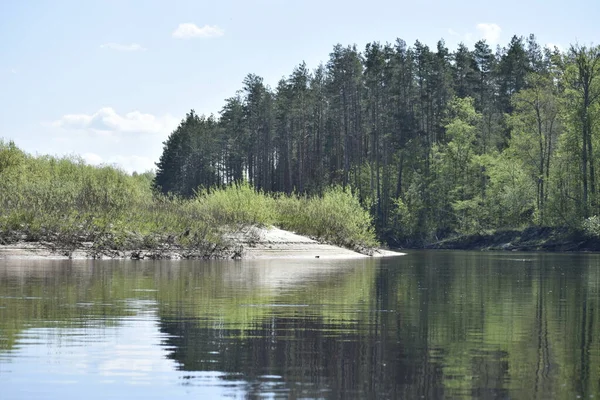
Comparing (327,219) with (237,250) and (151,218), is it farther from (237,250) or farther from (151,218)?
(151,218)

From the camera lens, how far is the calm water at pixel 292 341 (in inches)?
433

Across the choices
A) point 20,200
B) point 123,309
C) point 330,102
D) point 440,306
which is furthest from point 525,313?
point 330,102

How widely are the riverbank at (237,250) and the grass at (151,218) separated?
13cm

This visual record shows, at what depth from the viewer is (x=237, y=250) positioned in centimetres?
5469

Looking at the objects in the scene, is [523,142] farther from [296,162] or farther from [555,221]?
[296,162]

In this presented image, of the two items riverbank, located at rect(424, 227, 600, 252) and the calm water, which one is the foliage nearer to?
riverbank, located at rect(424, 227, 600, 252)

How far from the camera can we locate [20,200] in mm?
49750

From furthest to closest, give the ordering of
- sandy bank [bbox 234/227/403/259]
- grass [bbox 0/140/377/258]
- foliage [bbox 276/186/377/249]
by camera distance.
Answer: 1. foliage [bbox 276/186/377/249]
2. sandy bank [bbox 234/227/403/259]
3. grass [bbox 0/140/377/258]

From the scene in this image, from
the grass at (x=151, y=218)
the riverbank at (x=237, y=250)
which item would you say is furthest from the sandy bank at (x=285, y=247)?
the grass at (x=151, y=218)

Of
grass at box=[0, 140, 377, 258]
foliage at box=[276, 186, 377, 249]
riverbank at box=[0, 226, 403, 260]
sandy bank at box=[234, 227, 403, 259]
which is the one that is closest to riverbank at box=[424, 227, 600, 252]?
riverbank at box=[0, 226, 403, 260]

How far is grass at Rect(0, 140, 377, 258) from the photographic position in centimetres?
4728

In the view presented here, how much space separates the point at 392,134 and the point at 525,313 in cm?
10306

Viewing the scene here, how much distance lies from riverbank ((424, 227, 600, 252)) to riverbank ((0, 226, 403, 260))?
909 inches

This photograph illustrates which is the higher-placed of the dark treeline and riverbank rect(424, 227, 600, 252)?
the dark treeline
